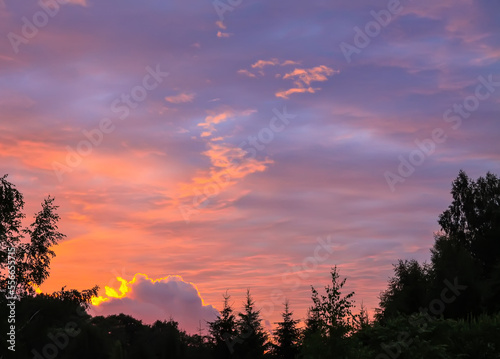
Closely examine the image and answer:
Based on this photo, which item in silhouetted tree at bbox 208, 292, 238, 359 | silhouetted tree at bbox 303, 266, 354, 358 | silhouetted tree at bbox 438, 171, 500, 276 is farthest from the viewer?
silhouetted tree at bbox 438, 171, 500, 276

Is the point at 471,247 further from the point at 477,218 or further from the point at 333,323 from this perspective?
the point at 333,323

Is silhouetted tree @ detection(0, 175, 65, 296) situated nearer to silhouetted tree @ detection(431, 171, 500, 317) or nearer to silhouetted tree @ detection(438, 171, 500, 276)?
silhouetted tree @ detection(431, 171, 500, 317)

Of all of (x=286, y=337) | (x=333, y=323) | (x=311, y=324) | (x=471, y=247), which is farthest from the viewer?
(x=471, y=247)

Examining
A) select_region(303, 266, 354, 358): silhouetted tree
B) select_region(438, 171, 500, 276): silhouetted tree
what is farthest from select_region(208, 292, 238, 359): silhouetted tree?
select_region(438, 171, 500, 276): silhouetted tree

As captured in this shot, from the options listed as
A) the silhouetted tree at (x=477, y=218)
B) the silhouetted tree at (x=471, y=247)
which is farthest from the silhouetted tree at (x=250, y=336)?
the silhouetted tree at (x=477, y=218)

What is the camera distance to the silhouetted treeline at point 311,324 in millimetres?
28125

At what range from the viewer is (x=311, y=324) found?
41156mm

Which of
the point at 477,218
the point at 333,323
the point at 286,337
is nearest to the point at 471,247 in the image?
the point at 477,218

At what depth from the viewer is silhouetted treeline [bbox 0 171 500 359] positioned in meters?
28.1

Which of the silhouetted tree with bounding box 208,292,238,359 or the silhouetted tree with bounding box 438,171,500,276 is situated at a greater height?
the silhouetted tree with bounding box 438,171,500,276

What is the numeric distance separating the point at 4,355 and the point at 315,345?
17342mm

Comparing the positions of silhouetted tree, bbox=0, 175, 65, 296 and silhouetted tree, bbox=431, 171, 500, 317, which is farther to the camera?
silhouetted tree, bbox=431, 171, 500, 317

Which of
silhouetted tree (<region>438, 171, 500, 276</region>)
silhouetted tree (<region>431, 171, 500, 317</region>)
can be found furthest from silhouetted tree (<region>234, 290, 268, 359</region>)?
silhouetted tree (<region>438, 171, 500, 276</region>)

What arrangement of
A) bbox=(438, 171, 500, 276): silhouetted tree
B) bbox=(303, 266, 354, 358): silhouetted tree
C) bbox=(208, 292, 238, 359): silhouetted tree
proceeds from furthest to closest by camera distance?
bbox=(438, 171, 500, 276): silhouetted tree < bbox=(208, 292, 238, 359): silhouetted tree < bbox=(303, 266, 354, 358): silhouetted tree
